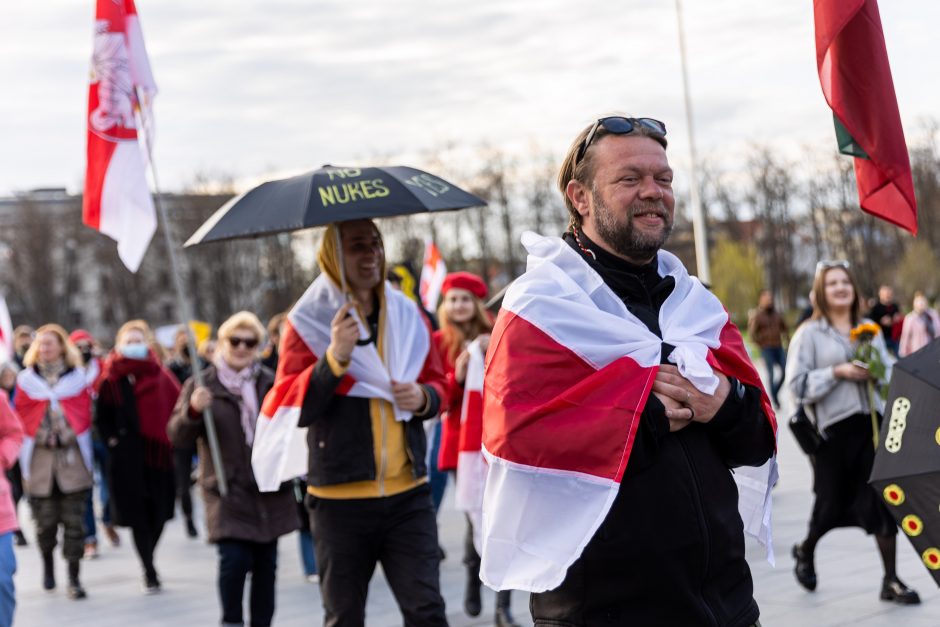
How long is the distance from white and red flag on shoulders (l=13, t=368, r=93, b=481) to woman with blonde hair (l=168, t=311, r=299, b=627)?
3005mm

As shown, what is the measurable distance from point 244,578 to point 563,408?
4261 millimetres

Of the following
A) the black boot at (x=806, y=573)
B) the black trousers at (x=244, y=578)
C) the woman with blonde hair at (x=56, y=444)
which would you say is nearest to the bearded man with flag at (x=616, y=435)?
the black trousers at (x=244, y=578)

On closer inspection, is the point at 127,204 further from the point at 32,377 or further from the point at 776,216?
the point at 776,216

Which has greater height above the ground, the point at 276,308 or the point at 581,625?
the point at 276,308

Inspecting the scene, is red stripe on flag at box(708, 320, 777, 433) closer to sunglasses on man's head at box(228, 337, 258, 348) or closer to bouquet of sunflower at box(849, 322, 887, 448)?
bouquet of sunflower at box(849, 322, 887, 448)

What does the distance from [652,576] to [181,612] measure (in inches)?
276

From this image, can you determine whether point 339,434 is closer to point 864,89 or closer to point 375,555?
point 375,555

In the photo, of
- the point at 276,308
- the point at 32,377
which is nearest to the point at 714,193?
the point at 276,308

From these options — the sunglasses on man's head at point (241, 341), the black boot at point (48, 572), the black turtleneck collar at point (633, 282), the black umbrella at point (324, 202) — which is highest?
the black umbrella at point (324, 202)

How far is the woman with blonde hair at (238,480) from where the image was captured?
6992 mm

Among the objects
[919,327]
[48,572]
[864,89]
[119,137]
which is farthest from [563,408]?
[919,327]

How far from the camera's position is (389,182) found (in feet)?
18.9

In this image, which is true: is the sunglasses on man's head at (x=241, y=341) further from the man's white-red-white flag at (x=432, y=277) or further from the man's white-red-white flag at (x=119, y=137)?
the man's white-red-white flag at (x=432, y=277)

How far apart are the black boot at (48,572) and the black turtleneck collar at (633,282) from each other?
870cm
